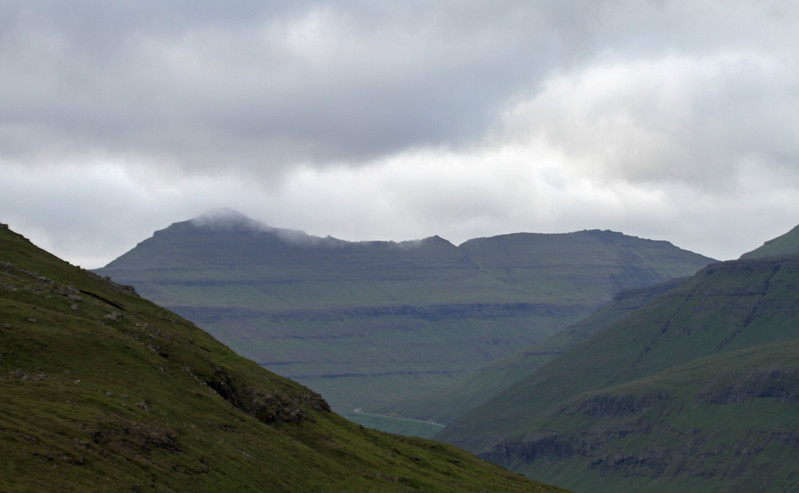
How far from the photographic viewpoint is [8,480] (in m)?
84.0

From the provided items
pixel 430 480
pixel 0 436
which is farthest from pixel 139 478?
pixel 430 480

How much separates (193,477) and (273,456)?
22.3 meters

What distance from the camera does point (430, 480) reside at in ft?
546

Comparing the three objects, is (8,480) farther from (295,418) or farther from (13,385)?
(295,418)

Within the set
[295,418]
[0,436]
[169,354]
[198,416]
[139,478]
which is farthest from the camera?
[295,418]

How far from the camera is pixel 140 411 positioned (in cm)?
11606

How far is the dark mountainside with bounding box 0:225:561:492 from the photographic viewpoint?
321 ft

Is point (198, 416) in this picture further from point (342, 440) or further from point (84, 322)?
point (342, 440)

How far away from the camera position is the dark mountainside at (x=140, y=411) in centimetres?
9775

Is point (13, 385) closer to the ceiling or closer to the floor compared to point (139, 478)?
closer to the ceiling

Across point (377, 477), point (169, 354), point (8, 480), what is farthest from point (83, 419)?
point (377, 477)

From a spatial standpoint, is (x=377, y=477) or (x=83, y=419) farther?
(x=377, y=477)

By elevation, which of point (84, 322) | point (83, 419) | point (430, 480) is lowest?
point (430, 480)

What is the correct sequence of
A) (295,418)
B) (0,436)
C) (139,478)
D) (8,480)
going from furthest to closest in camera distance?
(295,418) < (139,478) < (0,436) < (8,480)
